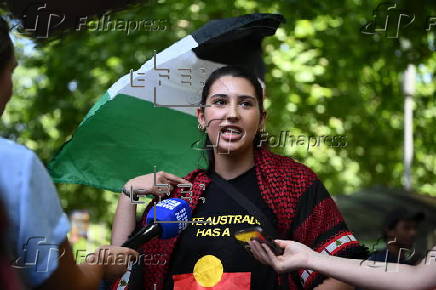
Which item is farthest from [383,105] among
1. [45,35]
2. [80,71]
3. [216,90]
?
[216,90]

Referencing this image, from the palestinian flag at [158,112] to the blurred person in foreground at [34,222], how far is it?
1552mm

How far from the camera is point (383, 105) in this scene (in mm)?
10672

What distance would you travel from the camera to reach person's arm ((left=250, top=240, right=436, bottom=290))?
227 cm

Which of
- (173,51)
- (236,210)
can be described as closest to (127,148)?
(173,51)

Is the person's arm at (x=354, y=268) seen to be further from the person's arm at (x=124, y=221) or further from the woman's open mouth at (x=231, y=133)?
the person's arm at (x=124, y=221)

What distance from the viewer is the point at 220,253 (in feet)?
9.54

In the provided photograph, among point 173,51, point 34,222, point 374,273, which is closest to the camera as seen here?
point 34,222

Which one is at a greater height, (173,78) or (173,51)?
(173,51)

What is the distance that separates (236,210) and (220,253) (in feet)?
0.69

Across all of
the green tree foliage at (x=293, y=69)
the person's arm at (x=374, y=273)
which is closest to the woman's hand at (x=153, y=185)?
the person's arm at (x=374, y=273)

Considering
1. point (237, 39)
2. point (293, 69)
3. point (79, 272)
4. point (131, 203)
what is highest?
point (293, 69)

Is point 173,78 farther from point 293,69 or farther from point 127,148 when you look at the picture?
point 293,69

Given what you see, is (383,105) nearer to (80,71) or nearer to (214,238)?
(80,71)

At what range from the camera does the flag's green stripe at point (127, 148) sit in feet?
12.2
